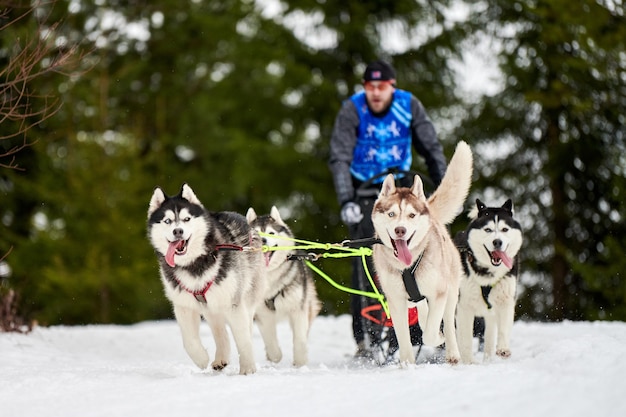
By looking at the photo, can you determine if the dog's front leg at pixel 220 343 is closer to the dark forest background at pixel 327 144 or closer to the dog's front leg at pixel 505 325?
the dog's front leg at pixel 505 325

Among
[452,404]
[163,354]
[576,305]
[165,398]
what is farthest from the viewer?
[576,305]

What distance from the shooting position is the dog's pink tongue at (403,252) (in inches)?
174

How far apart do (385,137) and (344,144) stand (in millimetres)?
320

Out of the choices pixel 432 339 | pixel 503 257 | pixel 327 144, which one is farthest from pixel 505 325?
pixel 327 144

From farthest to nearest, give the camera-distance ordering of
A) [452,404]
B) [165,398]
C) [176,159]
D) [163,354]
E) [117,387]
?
1. [176,159]
2. [163,354]
3. [117,387]
4. [165,398]
5. [452,404]

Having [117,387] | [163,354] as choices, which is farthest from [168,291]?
[163,354]

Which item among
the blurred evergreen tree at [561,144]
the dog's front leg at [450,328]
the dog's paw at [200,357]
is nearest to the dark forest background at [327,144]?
the blurred evergreen tree at [561,144]

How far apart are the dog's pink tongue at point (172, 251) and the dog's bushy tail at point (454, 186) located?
1553 mm

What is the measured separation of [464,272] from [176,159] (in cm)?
1518

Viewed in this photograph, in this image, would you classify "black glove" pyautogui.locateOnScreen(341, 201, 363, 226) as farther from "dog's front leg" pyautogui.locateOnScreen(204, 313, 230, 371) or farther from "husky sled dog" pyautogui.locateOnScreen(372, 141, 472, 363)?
"dog's front leg" pyautogui.locateOnScreen(204, 313, 230, 371)

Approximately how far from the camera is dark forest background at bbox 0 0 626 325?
38.3 ft

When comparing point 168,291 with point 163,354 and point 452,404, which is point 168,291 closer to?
point 452,404

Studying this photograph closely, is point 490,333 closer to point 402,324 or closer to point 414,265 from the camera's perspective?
point 402,324

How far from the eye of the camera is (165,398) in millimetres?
3758
